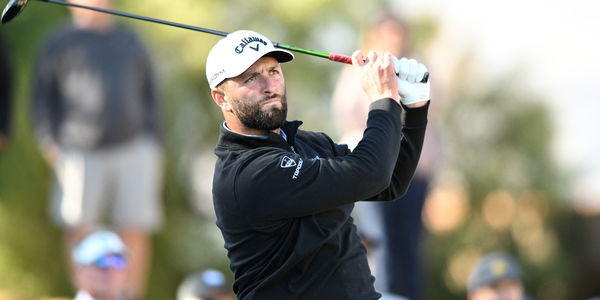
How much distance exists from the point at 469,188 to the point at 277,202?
11202 millimetres

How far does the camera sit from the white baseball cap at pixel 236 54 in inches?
163

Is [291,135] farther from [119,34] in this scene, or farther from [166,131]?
[166,131]

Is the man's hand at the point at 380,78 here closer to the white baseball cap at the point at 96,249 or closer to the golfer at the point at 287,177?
the golfer at the point at 287,177

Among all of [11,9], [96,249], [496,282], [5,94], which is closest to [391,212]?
[496,282]

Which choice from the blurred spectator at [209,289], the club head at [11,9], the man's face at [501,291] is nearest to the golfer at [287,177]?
the club head at [11,9]

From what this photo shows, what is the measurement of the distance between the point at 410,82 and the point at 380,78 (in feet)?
0.59

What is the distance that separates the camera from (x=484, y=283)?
7355 millimetres

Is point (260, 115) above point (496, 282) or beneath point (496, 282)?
above

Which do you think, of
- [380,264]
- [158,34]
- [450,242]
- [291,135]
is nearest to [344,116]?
[380,264]

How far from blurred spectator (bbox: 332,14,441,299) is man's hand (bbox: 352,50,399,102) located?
3.15 meters

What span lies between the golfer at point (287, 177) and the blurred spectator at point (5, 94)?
426 centimetres

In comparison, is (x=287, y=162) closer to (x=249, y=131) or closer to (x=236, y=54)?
(x=249, y=131)

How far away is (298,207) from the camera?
397cm

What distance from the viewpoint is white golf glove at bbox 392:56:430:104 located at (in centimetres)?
423
